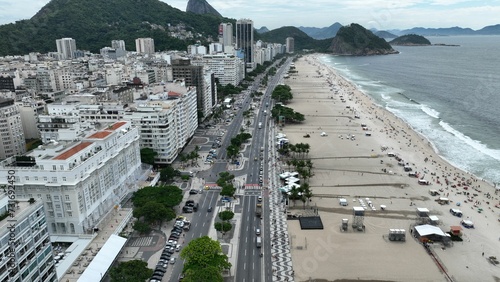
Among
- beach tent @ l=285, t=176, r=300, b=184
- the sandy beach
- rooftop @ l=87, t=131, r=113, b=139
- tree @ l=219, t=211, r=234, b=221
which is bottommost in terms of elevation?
the sandy beach

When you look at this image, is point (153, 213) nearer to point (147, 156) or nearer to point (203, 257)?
point (203, 257)

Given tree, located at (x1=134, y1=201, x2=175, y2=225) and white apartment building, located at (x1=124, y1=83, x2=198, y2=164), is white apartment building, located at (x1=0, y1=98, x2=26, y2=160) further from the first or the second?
tree, located at (x1=134, y1=201, x2=175, y2=225)

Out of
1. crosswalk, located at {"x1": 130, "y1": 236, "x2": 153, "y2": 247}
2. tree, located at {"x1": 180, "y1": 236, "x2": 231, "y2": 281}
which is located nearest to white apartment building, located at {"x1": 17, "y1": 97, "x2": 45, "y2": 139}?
crosswalk, located at {"x1": 130, "y1": 236, "x2": 153, "y2": 247}

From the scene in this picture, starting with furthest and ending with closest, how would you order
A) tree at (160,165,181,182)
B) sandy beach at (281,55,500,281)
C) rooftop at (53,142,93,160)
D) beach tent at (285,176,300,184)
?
tree at (160,165,181,182) → beach tent at (285,176,300,184) → rooftop at (53,142,93,160) → sandy beach at (281,55,500,281)

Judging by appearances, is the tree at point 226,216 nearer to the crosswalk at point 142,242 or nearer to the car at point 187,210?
the car at point 187,210

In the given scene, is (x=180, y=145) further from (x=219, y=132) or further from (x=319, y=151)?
(x=319, y=151)

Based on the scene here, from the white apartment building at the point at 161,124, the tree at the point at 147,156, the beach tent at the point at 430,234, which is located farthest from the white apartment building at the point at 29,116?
the beach tent at the point at 430,234

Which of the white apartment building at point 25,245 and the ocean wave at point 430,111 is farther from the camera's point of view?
the ocean wave at point 430,111

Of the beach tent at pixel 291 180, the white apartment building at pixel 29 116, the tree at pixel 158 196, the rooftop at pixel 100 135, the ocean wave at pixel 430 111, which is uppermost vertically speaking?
the rooftop at pixel 100 135
